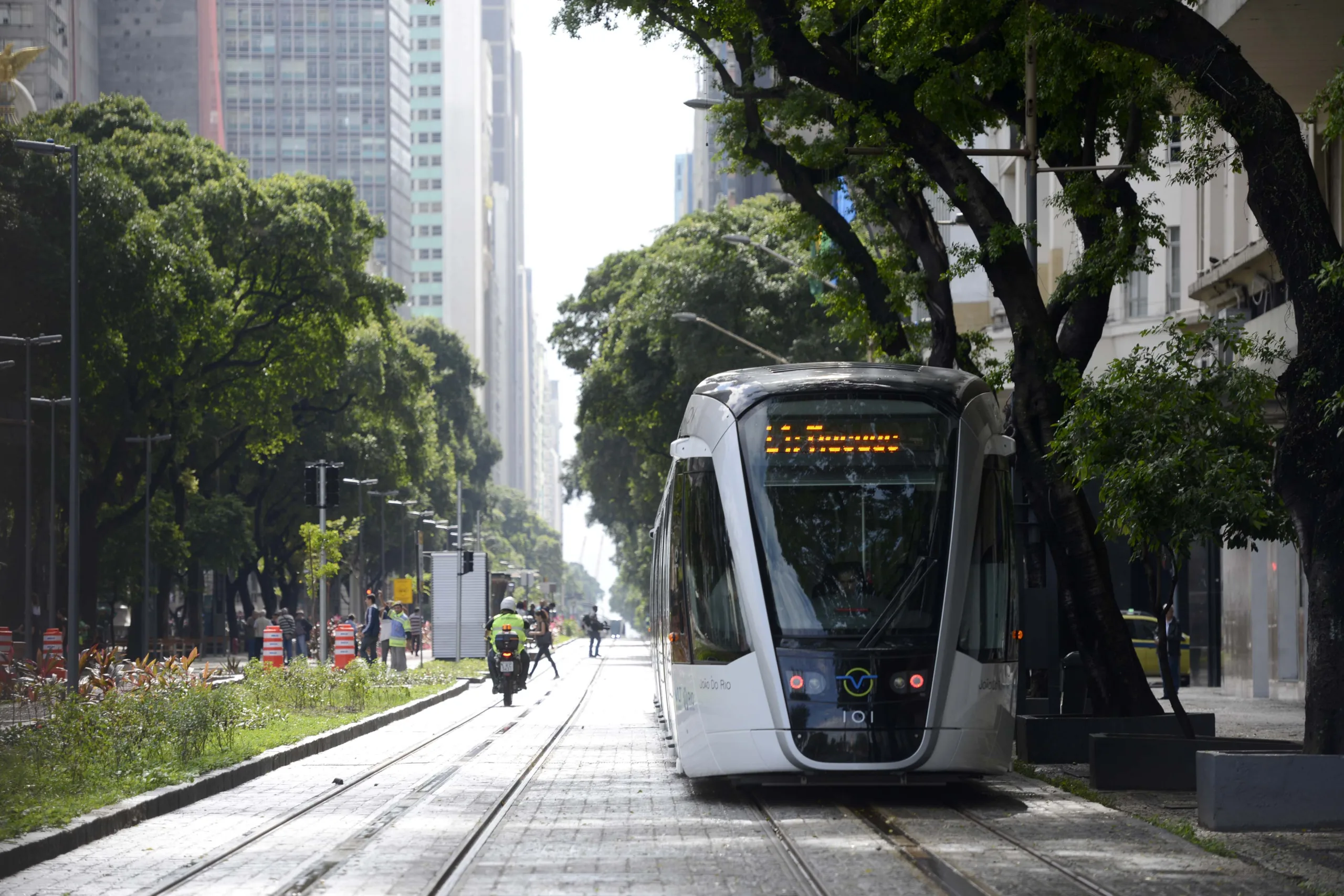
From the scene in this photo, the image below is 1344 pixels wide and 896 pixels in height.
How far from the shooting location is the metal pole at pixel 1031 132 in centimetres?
1739

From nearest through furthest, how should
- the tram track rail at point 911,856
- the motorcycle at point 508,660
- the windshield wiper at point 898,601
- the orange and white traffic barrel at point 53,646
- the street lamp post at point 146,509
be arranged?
1. the tram track rail at point 911,856
2. the windshield wiper at point 898,601
3. the motorcycle at point 508,660
4. the orange and white traffic barrel at point 53,646
5. the street lamp post at point 146,509

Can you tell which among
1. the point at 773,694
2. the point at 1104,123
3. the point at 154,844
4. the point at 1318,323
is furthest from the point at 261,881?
the point at 1104,123

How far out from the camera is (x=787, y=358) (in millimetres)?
43344

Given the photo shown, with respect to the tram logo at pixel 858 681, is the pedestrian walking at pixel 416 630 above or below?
below

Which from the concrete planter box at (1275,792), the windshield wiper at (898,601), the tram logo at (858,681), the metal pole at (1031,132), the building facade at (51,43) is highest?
the building facade at (51,43)

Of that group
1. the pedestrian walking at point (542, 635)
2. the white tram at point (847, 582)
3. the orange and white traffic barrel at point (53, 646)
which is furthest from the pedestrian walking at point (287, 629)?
the white tram at point (847, 582)

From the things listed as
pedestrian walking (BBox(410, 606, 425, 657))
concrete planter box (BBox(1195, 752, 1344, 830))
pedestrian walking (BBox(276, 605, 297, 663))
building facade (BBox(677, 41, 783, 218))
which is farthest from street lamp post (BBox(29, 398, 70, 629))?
building facade (BBox(677, 41, 783, 218))

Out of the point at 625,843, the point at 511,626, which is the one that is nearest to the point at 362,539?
the point at 511,626

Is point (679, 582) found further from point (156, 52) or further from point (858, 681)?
point (156, 52)

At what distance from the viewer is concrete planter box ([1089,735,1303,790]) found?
14359 millimetres

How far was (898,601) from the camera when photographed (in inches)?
545

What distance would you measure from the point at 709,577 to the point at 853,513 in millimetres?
1197

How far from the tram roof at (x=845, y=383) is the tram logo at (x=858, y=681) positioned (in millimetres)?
2194

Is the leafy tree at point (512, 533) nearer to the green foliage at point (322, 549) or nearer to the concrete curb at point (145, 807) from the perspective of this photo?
the green foliage at point (322, 549)
